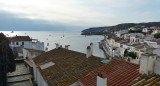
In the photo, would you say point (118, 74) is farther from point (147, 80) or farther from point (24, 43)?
point (24, 43)

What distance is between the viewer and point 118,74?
689 centimetres

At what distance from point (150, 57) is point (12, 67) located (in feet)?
54.2

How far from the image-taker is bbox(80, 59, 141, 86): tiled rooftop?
20.1 ft

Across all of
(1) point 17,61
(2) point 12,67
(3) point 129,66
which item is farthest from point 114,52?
(3) point 129,66

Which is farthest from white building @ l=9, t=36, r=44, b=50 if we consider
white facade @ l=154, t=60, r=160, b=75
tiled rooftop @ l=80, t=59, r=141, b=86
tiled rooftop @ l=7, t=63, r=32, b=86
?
white facade @ l=154, t=60, r=160, b=75

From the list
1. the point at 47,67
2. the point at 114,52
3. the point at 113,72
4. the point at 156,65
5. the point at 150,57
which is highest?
the point at 150,57

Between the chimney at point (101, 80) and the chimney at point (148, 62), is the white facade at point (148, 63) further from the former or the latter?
the chimney at point (101, 80)

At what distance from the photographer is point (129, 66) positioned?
730 centimetres

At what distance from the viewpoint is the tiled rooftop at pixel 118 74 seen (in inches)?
241

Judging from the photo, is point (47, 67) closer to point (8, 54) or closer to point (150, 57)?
point (8, 54)

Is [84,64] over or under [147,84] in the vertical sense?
under

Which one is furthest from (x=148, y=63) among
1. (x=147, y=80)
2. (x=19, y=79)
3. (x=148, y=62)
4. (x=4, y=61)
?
(x=4, y=61)

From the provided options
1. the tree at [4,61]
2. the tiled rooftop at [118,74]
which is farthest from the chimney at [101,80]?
the tree at [4,61]

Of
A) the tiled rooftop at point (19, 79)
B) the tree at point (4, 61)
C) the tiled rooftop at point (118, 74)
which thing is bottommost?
the tiled rooftop at point (19, 79)
